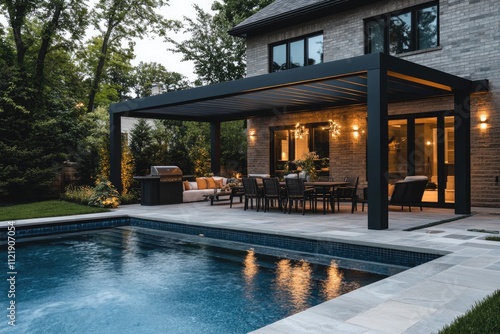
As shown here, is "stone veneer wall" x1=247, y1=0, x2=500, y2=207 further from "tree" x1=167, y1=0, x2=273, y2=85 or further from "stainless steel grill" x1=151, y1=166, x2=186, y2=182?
"tree" x1=167, y1=0, x2=273, y2=85

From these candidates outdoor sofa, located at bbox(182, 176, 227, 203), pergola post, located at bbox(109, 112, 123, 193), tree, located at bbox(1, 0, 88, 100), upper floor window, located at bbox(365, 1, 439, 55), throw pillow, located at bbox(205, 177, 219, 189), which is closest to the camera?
upper floor window, located at bbox(365, 1, 439, 55)

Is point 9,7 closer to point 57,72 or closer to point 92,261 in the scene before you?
point 57,72

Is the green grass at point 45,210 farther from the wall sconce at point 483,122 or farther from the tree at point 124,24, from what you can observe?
the tree at point 124,24

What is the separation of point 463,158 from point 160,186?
27.8ft

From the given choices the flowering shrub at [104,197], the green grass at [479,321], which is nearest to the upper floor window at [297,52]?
the flowering shrub at [104,197]

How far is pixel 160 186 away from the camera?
526 inches

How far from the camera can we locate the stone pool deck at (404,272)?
3.28 m

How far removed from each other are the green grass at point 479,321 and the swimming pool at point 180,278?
1.63m

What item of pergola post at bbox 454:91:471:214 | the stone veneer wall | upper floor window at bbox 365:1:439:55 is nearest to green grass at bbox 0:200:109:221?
the stone veneer wall

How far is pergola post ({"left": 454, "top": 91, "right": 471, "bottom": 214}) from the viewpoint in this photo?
32.4 feet

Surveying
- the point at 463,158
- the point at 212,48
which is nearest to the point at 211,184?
the point at 463,158

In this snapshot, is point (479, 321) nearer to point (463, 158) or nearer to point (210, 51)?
point (463, 158)

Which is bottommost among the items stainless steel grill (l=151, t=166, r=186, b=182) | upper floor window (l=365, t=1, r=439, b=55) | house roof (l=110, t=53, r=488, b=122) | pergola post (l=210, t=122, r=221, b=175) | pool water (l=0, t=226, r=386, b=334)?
pool water (l=0, t=226, r=386, b=334)

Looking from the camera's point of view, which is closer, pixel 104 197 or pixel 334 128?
pixel 104 197
